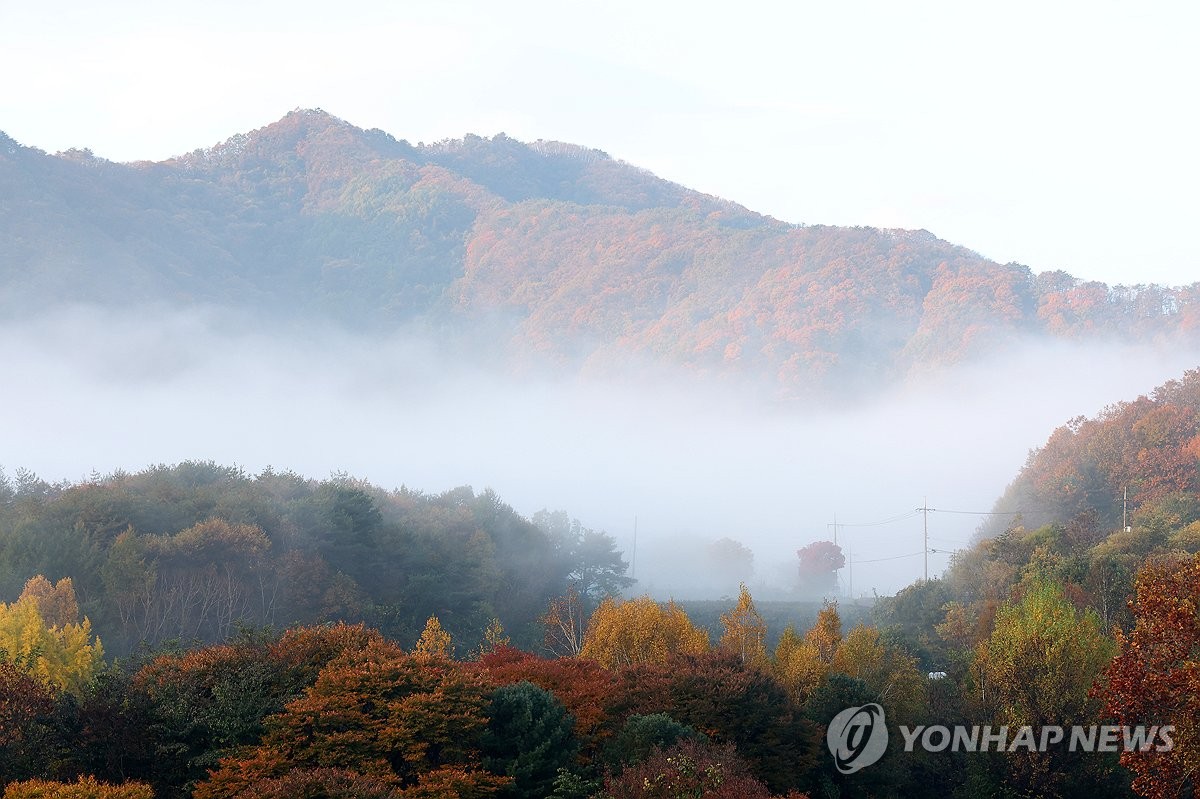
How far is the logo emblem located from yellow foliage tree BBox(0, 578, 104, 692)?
27909mm

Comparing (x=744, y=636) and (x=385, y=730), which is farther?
(x=744, y=636)

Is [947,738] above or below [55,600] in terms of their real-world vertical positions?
below

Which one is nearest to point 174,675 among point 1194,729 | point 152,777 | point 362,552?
point 152,777

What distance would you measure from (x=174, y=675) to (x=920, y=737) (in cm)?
Answer: 2864

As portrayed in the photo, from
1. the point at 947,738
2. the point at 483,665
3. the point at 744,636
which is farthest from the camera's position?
the point at 744,636

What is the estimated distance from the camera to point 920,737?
4628cm

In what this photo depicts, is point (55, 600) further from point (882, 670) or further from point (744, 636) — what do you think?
point (882, 670)

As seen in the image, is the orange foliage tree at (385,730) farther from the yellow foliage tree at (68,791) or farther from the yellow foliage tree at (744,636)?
the yellow foliage tree at (744,636)

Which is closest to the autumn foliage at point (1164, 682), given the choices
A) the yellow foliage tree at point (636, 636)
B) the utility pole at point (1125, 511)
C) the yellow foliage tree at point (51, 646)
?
the yellow foliage tree at point (636, 636)

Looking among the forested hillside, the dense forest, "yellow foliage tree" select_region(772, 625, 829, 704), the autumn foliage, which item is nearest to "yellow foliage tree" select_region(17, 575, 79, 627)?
the dense forest

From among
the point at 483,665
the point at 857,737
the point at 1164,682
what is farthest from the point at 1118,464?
the point at 1164,682

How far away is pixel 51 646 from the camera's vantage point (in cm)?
4672

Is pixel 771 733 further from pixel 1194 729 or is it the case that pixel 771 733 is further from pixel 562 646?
pixel 562 646

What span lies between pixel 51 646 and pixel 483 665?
18382mm
